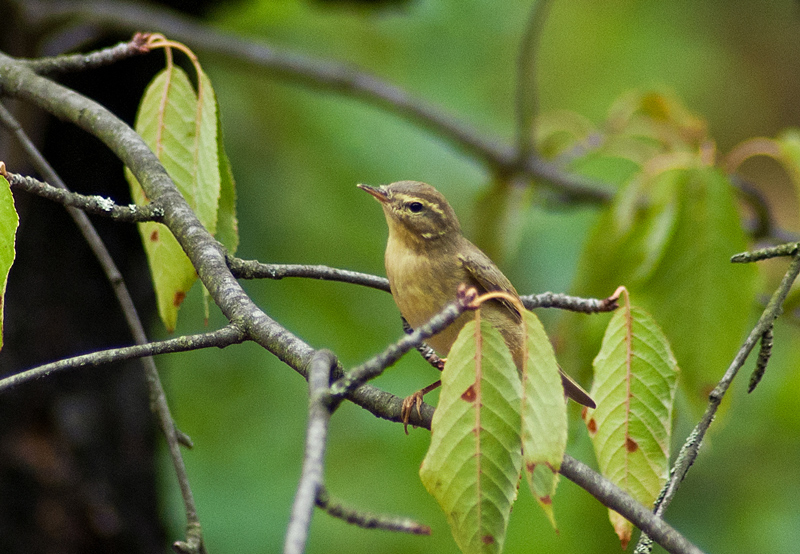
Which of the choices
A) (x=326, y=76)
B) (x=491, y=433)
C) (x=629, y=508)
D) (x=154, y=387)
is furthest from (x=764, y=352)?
(x=326, y=76)

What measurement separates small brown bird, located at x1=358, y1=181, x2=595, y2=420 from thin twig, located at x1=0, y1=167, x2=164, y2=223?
0.74 meters

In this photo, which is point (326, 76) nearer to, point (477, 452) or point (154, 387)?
point (154, 387)

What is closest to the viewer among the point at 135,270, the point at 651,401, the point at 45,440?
the point at 651,401

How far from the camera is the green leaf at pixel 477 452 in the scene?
1.20 meters

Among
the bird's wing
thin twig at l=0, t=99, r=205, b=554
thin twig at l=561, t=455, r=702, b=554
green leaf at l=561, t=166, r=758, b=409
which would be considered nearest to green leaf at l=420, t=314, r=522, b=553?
thin twig at l=561, t=455, r=702, b=554

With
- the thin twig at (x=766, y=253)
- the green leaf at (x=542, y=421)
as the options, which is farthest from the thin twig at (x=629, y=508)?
the thin twig at (x=766, y=253)

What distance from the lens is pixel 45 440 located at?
3.66 metres

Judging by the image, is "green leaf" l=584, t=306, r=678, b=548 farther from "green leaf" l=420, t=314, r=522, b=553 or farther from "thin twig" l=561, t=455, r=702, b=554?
"green leaf" l=420, t=314, r=522, b=553

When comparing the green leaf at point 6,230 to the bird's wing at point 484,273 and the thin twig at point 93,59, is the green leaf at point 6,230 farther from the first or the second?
the bird's wing at point 484,273

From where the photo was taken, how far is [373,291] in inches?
193

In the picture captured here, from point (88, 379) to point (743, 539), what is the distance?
393cm

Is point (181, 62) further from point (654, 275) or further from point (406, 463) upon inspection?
point (654, 275)

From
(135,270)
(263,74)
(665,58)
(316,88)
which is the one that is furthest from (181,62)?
(665,58)

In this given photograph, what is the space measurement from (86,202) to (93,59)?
62 centimetres
